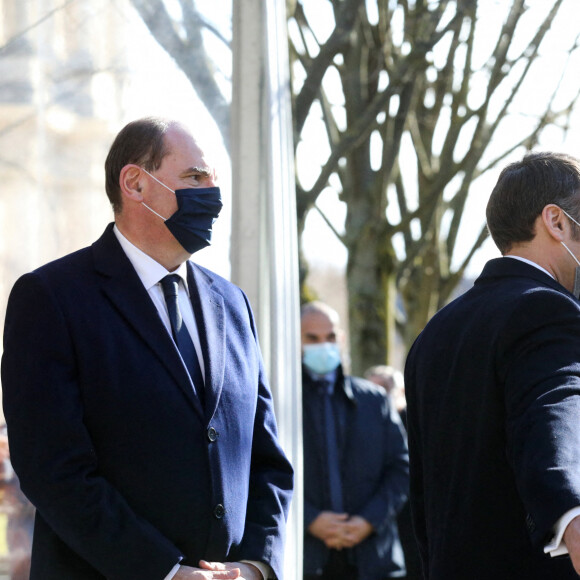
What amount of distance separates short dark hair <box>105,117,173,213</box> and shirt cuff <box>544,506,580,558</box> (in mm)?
1398

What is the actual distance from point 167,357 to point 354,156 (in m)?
6.91

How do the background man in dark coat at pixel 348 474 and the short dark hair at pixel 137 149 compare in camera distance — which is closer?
the short dark hair at pixel 137 149

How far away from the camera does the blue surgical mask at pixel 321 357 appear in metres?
5.25

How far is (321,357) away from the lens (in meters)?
5.29

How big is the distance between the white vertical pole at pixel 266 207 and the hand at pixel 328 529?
1162 millimetres

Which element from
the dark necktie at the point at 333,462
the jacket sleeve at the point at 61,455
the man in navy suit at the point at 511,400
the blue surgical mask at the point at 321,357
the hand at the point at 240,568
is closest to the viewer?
the man in navy suit at the point at 511,400

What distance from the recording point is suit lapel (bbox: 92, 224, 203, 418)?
2.62 m

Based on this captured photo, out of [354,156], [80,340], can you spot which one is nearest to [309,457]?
[80,340]

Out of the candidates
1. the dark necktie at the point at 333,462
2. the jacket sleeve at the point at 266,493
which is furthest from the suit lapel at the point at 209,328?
the dark necktie at the point at 333,462

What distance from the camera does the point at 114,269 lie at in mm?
2738

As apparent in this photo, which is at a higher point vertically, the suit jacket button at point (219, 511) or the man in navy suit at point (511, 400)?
the man in navy suit at point (511, 400)

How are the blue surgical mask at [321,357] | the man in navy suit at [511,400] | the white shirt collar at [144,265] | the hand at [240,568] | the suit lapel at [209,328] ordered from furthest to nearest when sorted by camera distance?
the blue surgical mask at [321,357]
the white shirt collar at [144,265]
the suit lapel at [209,328]
the hand at [240,568]
the man in navy suit at [511,400]

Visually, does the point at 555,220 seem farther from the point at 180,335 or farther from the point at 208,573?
the point at 208,573

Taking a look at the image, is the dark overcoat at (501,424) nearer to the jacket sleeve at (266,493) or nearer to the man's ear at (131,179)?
the jacket sleeve at (266,493)
